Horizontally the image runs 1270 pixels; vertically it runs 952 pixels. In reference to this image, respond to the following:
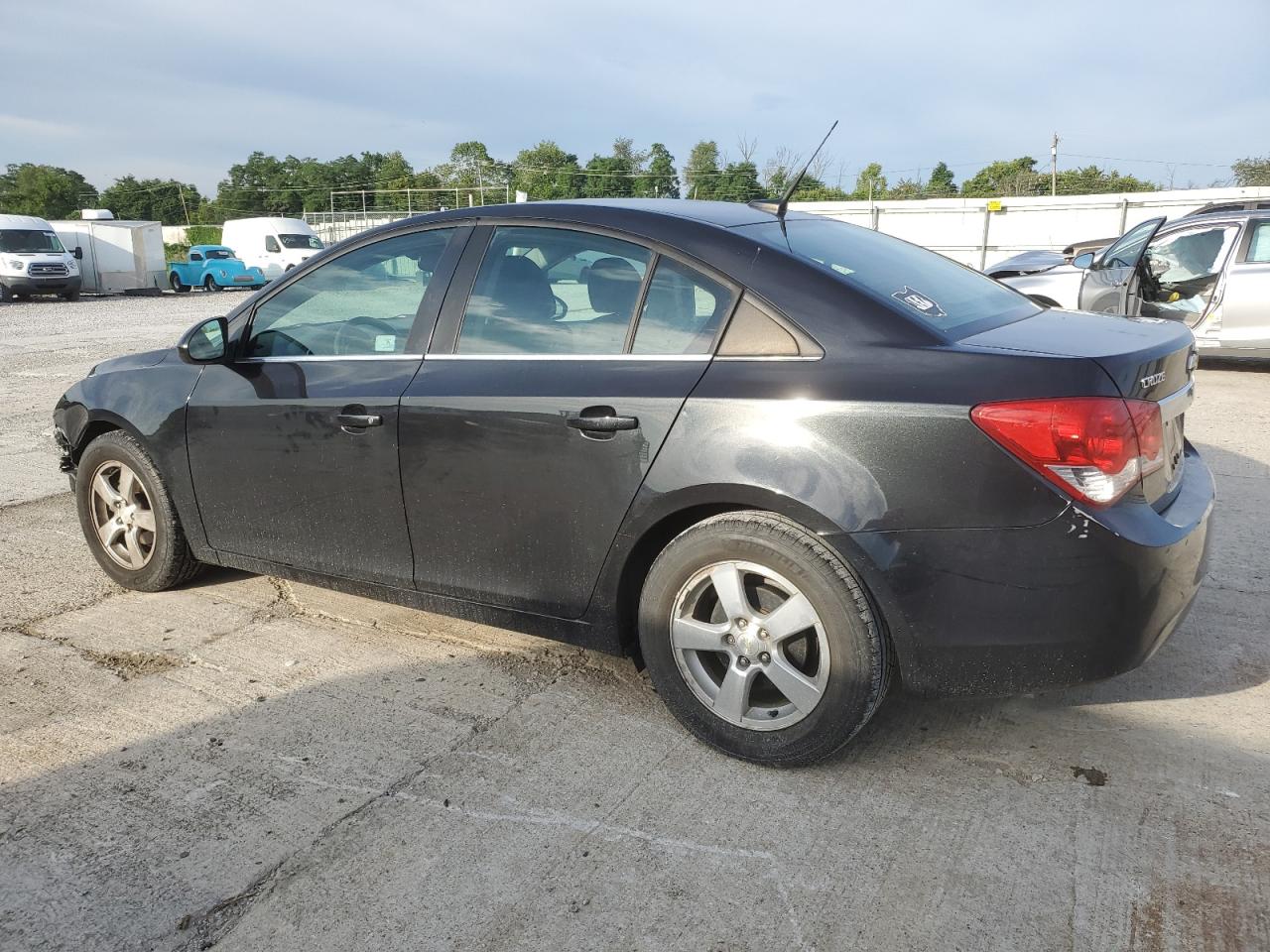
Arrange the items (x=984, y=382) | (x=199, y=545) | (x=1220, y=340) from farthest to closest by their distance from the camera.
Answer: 1. (x=1220, y=340)
2. (x=199, y=545)
3. (x=984, y=382)

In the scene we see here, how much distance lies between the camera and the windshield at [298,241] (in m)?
36.4

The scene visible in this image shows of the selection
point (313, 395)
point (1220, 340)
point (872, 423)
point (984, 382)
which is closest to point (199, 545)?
point (313, 395)

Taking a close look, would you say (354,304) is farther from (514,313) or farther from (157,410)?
(157,410)

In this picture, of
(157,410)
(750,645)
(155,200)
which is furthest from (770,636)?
(155,200)

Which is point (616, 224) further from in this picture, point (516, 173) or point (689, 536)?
point (516, 173)

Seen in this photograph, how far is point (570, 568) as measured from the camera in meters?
3.17

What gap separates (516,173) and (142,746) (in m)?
65.5

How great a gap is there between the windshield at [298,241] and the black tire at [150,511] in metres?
33.7

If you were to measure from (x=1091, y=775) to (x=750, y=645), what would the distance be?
103 cm

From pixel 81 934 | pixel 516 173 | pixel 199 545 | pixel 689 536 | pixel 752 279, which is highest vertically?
pixel 516 173

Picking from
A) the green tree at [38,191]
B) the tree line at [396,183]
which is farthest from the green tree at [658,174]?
the green tree at [38,191]

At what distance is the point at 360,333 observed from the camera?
3.71 metres

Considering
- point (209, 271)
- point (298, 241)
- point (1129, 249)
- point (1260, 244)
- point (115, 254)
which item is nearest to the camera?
point (1260, 244)

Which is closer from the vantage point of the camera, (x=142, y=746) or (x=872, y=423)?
(x=872, y=423)
